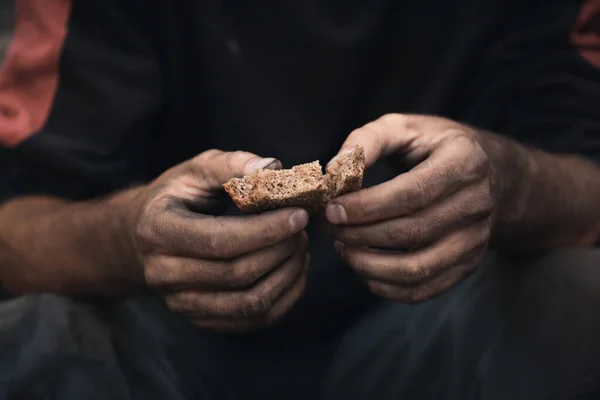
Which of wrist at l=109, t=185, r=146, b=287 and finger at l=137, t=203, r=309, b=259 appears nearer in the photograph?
finger at l=137, t=203, r=309, b=259

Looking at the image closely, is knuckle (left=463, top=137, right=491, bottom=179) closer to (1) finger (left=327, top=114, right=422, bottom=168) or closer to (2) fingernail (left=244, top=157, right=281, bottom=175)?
(1) finger (left=327, top=114, right=422, bottom=168)

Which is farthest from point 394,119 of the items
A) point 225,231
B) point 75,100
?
point 75,100

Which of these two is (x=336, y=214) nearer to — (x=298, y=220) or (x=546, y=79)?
(x=298, y=220)

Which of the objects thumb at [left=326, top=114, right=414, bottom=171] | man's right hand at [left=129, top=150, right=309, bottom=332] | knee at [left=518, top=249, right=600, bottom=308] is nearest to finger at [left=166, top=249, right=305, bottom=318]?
man's right hand at [left=129, top=150, right=309, bottom=332]

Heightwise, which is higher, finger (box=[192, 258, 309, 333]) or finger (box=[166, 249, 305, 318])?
finger (box=[166, 249, 305, 318])

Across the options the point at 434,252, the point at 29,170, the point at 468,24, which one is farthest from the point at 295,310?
the point at 468,24

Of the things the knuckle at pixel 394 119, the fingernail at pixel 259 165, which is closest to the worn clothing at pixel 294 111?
the knuckle at pixel 394 119

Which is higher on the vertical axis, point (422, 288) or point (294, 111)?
point (294, 111)
